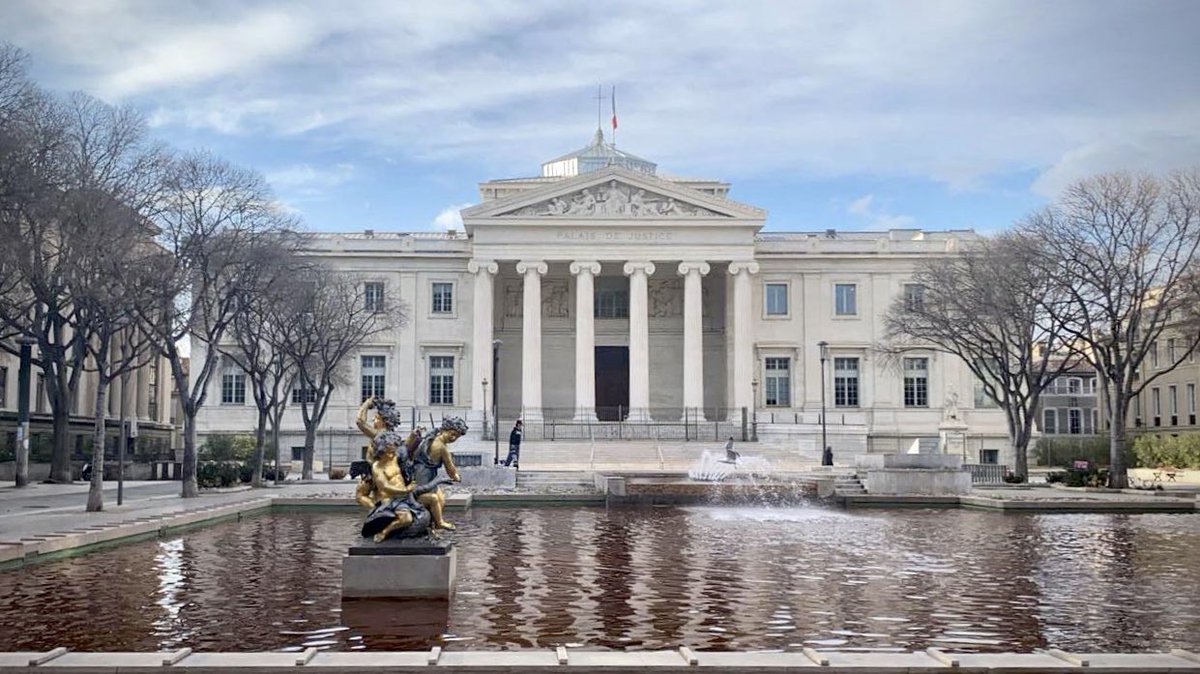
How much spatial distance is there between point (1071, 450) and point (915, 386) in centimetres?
1048

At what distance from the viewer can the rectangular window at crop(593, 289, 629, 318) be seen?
253 feet

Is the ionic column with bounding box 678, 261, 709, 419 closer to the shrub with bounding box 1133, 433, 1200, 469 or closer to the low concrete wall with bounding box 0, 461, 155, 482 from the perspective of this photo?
the shrub with bounding box 1133, 433, 1200, 469

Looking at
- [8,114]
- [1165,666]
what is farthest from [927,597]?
[8,114]

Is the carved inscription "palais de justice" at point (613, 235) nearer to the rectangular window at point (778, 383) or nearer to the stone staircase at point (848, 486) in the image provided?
the rectangular window at point (778, 383)

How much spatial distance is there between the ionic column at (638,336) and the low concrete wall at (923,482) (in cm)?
3064

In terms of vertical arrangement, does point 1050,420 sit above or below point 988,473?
above

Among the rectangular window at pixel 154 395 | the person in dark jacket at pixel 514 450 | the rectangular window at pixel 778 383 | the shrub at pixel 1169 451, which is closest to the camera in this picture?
the person in dark jacket at pixel 514 450

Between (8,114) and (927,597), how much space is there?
77.7 feet

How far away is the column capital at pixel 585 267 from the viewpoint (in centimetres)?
6962

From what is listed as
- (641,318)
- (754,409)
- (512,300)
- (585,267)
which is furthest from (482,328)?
(754,409)

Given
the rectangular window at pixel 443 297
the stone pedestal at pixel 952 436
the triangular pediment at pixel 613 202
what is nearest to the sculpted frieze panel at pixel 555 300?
the rectangular window at pixel 443 297

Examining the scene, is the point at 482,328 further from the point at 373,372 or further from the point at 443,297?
the point at 373,372

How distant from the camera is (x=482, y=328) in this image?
229 ft

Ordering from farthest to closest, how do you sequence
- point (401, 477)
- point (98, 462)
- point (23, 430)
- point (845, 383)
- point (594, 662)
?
point (845, 383) < point (23, 430) < point (98, 462) < point (401, 477) < point (594, 662)
